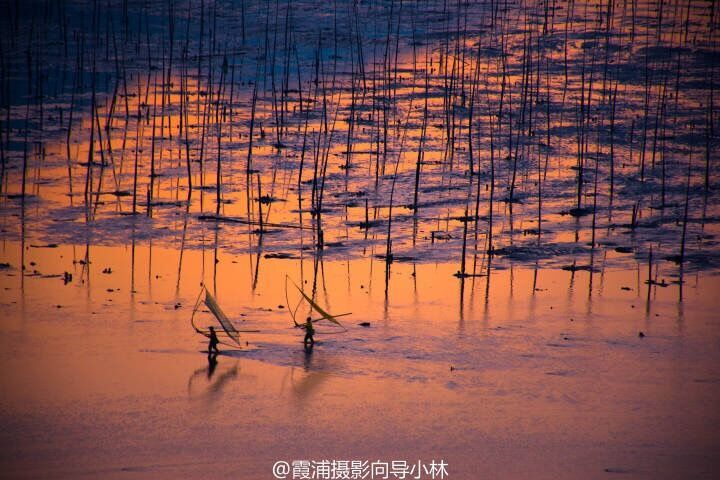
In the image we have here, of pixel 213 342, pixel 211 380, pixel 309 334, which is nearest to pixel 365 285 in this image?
pixel 309 334

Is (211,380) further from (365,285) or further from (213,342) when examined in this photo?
(365,285)

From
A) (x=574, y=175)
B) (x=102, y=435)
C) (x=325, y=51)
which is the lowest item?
(x=102, y=435)

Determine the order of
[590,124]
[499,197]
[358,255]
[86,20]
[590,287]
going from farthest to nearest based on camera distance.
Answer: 1. [86,20]
2. [590,124]
3. [499,197]
4. [358,255]
5. [590,287]

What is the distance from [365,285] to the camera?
5500mm

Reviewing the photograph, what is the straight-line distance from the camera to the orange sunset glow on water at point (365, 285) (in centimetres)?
358

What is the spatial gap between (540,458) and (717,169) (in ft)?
18.2

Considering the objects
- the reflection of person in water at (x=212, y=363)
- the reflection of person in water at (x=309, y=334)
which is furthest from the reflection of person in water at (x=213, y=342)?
the reflection of person in water at (x=309, y=334)

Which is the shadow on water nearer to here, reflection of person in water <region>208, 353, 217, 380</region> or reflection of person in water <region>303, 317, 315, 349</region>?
reflection of person in water <region>208, 353, 217, 380</region>

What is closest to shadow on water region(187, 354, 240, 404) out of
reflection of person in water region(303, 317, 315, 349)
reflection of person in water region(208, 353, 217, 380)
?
reflection of person in water region(208, 353, 217, 380)

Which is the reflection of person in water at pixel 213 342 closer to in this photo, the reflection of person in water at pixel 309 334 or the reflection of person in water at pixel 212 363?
the reflection of person in water at pixel 212 363

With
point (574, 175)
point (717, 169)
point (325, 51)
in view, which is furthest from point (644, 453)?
point (325, 51)

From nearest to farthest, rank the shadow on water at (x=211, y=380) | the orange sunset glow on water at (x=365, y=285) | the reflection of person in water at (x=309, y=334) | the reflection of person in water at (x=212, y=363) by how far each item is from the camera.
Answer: the orange sunset glow on water at (x=365, y=285) → the shadow on water at (x=211, y=380) → the reflection of person in water at (x=212, y=363) → the reflection of person in water at (x=309, y=334)

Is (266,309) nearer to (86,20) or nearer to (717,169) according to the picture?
(717,169)

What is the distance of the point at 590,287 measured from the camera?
18.1ft
